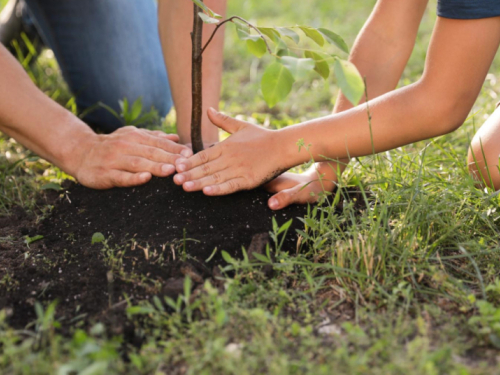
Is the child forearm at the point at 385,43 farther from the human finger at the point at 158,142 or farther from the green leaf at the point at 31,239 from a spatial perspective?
the green leaf at the point at 31,239


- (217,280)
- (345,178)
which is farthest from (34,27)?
(217,280)

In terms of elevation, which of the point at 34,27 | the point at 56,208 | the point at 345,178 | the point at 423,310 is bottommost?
the point at 423,310

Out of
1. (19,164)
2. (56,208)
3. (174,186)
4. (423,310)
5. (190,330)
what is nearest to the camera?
(190,330)

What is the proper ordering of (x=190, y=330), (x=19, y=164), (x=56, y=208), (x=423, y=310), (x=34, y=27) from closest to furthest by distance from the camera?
(x=190, y=330)
(x=423, y=310)
(x=56, y=208)
(x=19, y=164)
(x=34, y=27)

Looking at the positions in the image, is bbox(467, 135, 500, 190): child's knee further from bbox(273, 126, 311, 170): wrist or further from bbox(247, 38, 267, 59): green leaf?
bbox(247, 38, 267, 59): green leaf

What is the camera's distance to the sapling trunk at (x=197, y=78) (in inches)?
63.3

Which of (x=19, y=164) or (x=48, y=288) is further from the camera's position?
(x=19, y=164)

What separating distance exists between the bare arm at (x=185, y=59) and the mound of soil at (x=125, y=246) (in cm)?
47

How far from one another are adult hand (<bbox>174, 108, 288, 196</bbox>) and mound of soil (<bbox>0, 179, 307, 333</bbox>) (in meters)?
0.05

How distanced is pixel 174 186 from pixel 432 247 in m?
0.84

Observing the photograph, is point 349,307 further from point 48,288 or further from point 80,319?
point 48,288

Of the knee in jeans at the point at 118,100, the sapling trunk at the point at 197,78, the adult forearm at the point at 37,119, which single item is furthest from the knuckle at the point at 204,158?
the knee in jeans at the point at 118,100

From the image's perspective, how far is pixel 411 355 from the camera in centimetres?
105

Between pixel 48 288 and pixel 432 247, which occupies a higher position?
pixel 48 288
